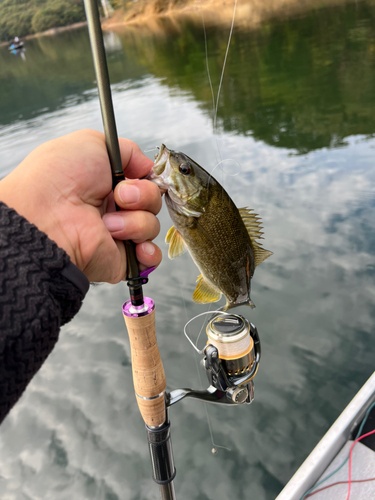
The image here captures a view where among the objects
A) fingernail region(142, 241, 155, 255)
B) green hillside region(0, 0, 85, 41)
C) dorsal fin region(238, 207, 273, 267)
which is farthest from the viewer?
green hillside region(0, 0, 85, 41)

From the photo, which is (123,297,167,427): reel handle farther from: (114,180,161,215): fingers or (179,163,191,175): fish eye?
(179,163,191,175): fish eye

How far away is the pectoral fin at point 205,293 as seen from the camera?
1703mm

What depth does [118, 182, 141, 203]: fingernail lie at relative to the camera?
4.20 ft

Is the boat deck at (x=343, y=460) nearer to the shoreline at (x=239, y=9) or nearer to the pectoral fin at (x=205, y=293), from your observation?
the pectoral fin at (x=205, y=293)

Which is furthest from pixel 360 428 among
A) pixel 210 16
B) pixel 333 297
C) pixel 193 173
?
pixel 210 16

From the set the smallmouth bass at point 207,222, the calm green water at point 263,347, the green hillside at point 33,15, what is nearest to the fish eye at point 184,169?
the smallmouth bass at point 207,222

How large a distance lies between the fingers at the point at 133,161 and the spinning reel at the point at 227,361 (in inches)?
28.1

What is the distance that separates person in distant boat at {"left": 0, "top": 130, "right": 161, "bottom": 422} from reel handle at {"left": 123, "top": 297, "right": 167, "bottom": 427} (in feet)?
0.77

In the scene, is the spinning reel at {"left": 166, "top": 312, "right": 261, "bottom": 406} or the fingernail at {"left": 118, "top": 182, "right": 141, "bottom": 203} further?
the spinning reel at {"left": 166, "top": 312, "right": 261, "bottom": 406}

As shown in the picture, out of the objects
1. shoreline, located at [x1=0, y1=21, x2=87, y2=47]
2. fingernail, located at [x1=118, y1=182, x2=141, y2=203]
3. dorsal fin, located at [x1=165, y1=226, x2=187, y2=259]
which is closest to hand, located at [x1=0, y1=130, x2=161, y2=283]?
fingernail, located at [x1=118, y1=182, x2=141, y2=203]

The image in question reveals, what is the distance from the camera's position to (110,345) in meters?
3.71

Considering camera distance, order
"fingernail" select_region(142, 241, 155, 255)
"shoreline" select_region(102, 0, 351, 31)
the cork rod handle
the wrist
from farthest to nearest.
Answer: "shoreline" select_region(102, 0, 351, 31), the cork rod handle, "fingernail" select_region(142, 241, 155, 255), the wrist

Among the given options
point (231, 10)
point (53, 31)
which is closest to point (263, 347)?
point (231, 10)

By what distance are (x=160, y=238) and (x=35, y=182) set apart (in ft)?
12.0
